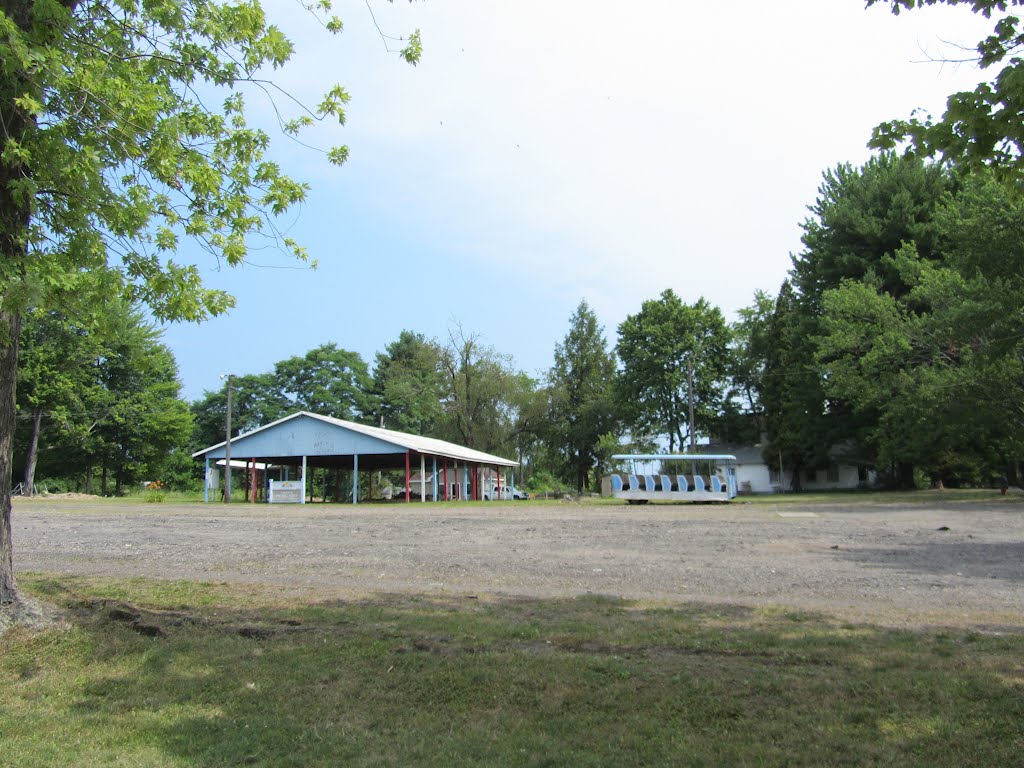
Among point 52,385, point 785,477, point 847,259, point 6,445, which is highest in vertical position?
point 847,259

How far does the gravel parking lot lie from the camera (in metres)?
8.03

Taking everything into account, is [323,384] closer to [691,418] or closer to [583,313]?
[583,313]

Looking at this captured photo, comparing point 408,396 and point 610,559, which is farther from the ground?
point 408,396

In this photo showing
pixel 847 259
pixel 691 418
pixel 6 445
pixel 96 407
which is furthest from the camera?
pixel 96 407

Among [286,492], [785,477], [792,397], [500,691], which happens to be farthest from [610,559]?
[785,477]

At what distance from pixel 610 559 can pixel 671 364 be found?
1968 inches

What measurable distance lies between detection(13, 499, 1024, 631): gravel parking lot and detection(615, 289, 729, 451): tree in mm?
41769

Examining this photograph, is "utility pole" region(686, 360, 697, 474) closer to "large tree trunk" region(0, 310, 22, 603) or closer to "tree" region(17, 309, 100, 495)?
"large tree trunk" region(0, 310, 22, 603)

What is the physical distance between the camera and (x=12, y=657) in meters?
5.40

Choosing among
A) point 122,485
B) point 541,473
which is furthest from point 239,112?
point 541,473

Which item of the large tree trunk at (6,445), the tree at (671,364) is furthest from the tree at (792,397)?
the large tree trunk at (6,445)

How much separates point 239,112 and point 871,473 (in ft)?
185

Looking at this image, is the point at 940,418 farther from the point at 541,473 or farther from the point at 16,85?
the point at 541,473

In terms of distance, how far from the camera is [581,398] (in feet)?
224
